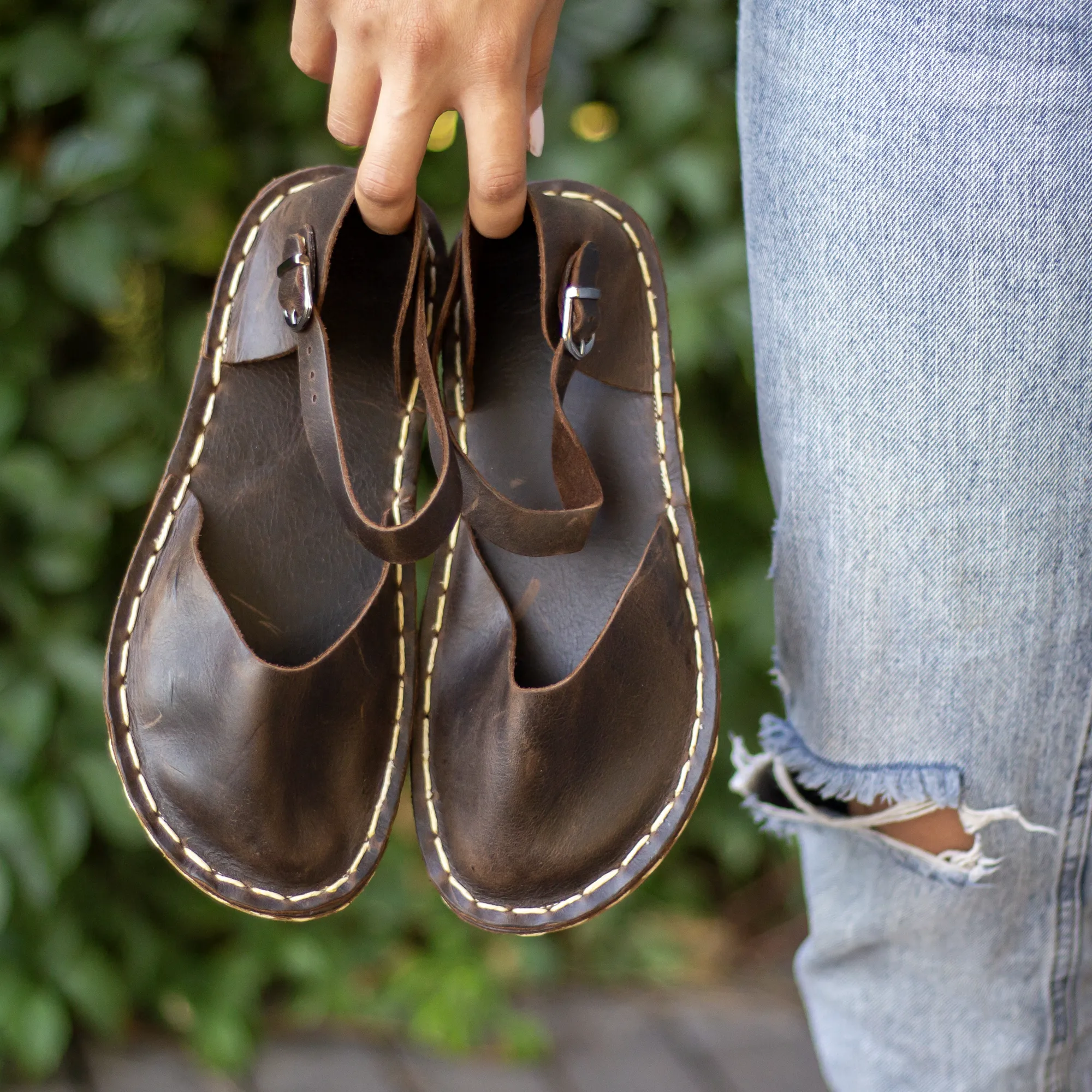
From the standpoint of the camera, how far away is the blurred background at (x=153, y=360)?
1.21 metres

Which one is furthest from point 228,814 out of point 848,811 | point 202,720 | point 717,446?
point 717,446

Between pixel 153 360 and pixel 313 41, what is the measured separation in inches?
36.3

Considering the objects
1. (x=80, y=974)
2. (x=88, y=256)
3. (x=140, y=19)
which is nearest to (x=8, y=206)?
(x=88, y=256)

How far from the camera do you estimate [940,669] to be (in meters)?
0.66

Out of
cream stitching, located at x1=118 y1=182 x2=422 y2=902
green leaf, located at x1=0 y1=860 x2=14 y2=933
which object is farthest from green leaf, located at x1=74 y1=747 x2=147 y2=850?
cream stitching, located at x1=118 y1=182 x2=422 y2=902

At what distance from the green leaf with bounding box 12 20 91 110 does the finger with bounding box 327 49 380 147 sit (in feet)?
2.41

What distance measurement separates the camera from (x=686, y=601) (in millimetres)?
709

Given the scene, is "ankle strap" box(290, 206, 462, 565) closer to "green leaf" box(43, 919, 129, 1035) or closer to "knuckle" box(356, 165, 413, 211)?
"knuckle" box(356, 165, 413, 211)

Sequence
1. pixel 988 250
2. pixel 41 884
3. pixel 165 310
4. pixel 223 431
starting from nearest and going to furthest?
pixel 988 250, pixel 223 431, pixel 41 884, pixel 165 310

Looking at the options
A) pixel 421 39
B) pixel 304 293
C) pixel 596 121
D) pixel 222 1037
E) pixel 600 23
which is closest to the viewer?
pixel 421 39

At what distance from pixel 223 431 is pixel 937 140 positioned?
0.49m

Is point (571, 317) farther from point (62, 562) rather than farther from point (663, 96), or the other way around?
point (62, 562)

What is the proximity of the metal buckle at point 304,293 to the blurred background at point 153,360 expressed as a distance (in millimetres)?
600

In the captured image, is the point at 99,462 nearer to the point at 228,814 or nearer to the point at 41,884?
the point at 41,884
